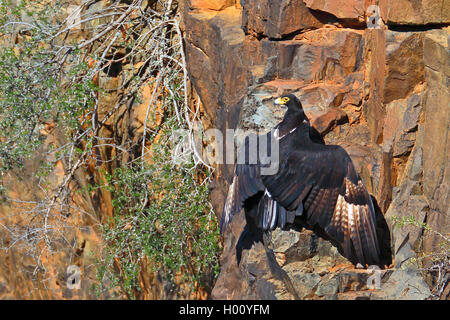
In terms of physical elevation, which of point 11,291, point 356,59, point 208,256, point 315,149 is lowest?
point 11,291

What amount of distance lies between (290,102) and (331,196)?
0.72 meters

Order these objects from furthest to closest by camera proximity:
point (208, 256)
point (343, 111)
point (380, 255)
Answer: point (208, 256) < point (343, 111) < point (380, 255)

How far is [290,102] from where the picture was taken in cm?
437

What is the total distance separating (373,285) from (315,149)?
0.90 m

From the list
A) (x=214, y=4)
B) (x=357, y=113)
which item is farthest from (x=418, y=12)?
(x=214, y=4)

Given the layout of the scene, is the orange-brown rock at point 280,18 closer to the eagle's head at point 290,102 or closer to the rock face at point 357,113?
Result: the rock face at point 357,113

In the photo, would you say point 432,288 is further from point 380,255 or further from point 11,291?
point 11,291

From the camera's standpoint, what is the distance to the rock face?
4.02 meters

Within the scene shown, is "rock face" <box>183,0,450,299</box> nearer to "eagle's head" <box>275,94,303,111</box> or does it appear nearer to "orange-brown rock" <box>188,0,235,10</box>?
"eagle's head" <box>275,94,303,111</box>

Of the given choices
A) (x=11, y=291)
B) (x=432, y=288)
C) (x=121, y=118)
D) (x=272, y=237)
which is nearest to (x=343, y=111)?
(x=272, y=237)

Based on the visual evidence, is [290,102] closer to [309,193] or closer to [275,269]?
[309,193]

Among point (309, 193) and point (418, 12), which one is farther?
point (418, 12)

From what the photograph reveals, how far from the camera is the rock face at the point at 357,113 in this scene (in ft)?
13.2

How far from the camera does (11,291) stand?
8203 millimetres
